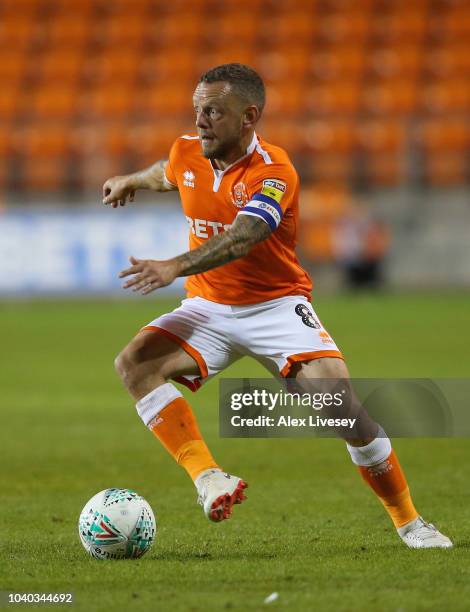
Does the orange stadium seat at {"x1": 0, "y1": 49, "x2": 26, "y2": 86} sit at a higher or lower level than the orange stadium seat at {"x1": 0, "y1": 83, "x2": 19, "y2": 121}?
higher

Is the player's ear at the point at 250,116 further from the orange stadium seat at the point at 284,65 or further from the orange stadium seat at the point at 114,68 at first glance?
the orange stadium seat at the point at 114,68

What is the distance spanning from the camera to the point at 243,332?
5457 mm

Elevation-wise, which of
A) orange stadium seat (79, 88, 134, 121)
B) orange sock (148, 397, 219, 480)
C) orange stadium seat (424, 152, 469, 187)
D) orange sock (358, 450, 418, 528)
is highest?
orange sock (148, 397, 219, 480)

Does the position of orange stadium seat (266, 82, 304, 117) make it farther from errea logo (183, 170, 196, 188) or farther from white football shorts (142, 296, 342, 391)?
white football shorts (142, 296, 342, 391)

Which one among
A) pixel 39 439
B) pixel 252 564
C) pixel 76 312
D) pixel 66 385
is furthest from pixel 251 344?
Answer: pixel 76 312

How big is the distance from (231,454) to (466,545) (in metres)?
3.40

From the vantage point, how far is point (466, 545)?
5.28 meters

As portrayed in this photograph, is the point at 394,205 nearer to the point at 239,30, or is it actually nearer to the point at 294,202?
the point at 239,30

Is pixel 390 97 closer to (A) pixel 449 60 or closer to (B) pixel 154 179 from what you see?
(A) pixel 449 60

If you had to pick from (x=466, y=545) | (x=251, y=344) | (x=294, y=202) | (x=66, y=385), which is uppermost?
(x=294, y=202)

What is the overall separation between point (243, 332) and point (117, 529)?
3.54 feet

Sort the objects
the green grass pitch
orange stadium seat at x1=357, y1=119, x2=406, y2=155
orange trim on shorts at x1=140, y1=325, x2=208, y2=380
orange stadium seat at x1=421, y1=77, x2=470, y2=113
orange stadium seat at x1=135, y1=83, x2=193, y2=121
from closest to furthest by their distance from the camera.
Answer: the green grass pitch < orange trim on shorts at x1=140, y1=325, x2=208, y2=380 < orange stadium seat at x1=357, y1=119, x2=406, y2=155 < orange stadium seat at x1=421, y1=77, x2=470, y2=113 < orange stadium seat at x1=135, y1=83, x2=193, y2=121

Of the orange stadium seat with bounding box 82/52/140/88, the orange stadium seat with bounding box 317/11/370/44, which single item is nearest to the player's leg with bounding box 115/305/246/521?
the orange stadium seat with bounding box 82/52/140/88

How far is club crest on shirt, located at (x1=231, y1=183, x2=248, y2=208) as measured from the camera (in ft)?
17.6
